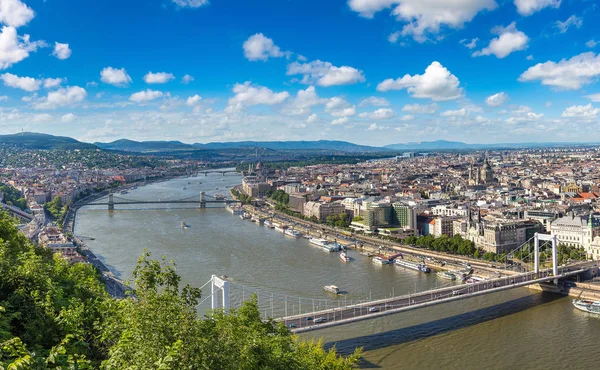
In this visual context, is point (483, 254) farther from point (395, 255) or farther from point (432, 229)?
point (432, 229)

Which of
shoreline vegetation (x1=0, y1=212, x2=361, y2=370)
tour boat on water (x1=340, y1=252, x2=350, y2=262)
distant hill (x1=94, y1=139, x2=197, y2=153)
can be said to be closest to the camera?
shoreline vegetation (x1=0, y1=212, x2=361, y2=370)

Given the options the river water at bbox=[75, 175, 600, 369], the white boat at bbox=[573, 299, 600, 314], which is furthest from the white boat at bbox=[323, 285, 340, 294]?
the white boat at bbox=[573, 299, 600, 314]

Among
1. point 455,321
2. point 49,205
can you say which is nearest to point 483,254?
point 455,321

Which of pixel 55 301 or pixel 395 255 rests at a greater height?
pixel 55 301

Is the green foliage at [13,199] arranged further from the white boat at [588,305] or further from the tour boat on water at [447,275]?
the white boat at [588,305]

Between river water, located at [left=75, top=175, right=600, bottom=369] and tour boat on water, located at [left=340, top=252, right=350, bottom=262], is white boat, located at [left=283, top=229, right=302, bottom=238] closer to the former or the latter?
river water, located at [left=75, top=175, right=600, bottom=369]

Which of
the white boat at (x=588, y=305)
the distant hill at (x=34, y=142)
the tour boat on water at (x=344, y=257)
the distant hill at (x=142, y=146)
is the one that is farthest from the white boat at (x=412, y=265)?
the distant hill at (x=142, y=146)
